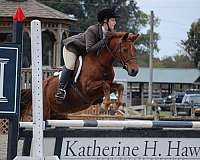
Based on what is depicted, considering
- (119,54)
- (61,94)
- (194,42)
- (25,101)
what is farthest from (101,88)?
(194,42)

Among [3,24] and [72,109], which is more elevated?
[3,24]

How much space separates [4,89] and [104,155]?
1.16m

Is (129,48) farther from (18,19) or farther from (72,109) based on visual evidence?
(18,19)

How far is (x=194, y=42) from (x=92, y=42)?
2831 inches

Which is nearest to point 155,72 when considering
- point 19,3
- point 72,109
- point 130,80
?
point 130,80

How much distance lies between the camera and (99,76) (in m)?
8.50

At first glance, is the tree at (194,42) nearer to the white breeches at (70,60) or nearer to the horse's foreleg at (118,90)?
the white breeches at (70,60)

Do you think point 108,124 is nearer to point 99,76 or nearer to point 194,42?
point 99,76

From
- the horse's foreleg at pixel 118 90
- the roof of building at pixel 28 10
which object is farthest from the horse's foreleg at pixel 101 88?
the roof of building at pixel 28 10

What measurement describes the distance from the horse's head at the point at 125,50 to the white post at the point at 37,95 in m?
2.58

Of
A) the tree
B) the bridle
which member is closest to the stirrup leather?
the bridle

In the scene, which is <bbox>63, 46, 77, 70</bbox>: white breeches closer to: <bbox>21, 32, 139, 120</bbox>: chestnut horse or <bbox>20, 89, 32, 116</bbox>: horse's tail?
<bbox>21, 32, 139, 120</bbox>: chestnut horse

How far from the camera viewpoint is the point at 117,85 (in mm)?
8578

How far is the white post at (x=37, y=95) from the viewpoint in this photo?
5.46m
